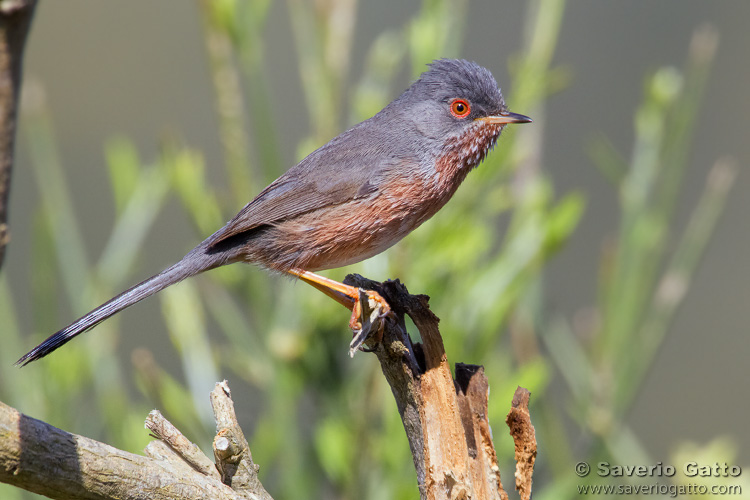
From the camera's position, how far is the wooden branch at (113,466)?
1918 millimetres

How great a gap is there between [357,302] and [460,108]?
1.08 metres

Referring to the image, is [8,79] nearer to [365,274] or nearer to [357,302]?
[357,302]

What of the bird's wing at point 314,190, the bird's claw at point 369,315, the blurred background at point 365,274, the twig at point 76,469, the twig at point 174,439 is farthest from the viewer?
the blurred background at point 365,274

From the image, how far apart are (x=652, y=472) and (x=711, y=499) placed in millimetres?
512

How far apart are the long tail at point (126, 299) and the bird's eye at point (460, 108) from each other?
1.23m

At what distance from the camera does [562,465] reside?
4.11 m

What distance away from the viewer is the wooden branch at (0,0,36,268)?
9.07 feet

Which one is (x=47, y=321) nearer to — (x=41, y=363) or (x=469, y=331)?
(x=41, y=363)

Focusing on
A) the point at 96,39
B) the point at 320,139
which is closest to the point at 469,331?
the point at 320,139

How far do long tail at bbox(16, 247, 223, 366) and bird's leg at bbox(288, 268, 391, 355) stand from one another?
40 centimetres

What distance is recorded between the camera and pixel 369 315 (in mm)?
2807

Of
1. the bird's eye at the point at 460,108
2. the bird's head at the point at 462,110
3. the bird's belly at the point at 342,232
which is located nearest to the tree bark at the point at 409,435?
the bird's belly at the point at 342,232

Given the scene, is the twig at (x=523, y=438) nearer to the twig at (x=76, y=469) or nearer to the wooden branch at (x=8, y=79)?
the twig at (x=76, y=469)

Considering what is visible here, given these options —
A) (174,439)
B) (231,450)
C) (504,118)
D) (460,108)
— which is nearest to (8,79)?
(174,439)
